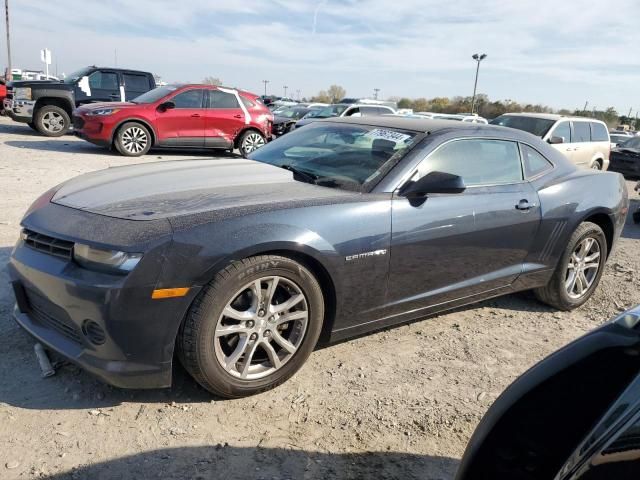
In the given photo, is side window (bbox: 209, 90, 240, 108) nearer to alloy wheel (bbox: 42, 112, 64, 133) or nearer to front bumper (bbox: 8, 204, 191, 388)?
alloy wheel (bbox: 42, 112, 64, 133)

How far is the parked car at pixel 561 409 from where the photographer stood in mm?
1308

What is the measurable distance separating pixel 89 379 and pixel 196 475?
0.99 meters

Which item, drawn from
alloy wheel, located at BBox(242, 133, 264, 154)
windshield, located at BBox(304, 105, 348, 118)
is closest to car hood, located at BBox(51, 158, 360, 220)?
alloy wheel, located at BBox(242, 133, 264, 154)

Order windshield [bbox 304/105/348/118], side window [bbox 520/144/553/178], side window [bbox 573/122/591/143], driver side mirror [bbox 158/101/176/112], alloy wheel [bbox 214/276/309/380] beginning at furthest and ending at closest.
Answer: windshield [bbox 304/105/348/118] → side window [bbox 573/122/591/143] → driver side mirror [bbox 158/101/176/112] → side window [bbox 520/144/553/178] → alloy wheel [bbox 214/276/309/380]

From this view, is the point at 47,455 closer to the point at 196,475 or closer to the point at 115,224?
the point at 196,475

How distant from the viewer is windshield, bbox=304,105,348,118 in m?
18.3

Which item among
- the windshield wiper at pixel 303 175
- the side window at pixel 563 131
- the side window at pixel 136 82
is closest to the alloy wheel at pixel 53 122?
the side window at pixel 136 82

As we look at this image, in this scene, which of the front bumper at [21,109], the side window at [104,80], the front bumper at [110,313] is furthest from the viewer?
the side window at [104,80]

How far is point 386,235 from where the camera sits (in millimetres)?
3023

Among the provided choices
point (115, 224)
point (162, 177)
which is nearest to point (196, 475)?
point (115, 224)

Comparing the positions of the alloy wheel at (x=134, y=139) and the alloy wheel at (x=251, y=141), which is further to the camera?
the alloy wheel at (x=251, y=141)

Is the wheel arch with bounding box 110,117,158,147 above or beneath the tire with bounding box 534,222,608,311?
above

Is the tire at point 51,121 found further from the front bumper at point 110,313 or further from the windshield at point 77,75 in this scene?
the front bumper at point 110,313

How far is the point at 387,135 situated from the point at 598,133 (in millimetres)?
11055
